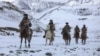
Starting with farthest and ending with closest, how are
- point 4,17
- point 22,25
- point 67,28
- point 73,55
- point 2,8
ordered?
point 2,8 → point 4,17 → point 67,28 → point 22,25 → point 73,55

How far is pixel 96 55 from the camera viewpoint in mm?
18797

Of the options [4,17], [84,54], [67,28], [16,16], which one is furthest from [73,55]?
[16,16]

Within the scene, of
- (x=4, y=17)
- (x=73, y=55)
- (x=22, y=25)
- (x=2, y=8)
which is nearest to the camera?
(x=73, y=55)

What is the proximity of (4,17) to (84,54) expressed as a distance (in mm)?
57976

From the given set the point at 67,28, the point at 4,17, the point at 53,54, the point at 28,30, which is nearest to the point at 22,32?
the point at 28,30

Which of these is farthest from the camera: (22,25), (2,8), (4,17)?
(2,8)

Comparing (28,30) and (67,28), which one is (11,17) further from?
(28,30)

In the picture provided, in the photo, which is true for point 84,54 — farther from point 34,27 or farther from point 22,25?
point 34,27

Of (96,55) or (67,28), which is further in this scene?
(67,28)

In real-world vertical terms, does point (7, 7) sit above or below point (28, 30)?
above

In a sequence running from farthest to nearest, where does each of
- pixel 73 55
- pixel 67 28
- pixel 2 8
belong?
pixel 2 8
pixel 67 28
pixel 73 55

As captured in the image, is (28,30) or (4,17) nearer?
(28,30)

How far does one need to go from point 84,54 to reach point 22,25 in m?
5.23

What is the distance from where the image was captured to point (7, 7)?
8531cm
